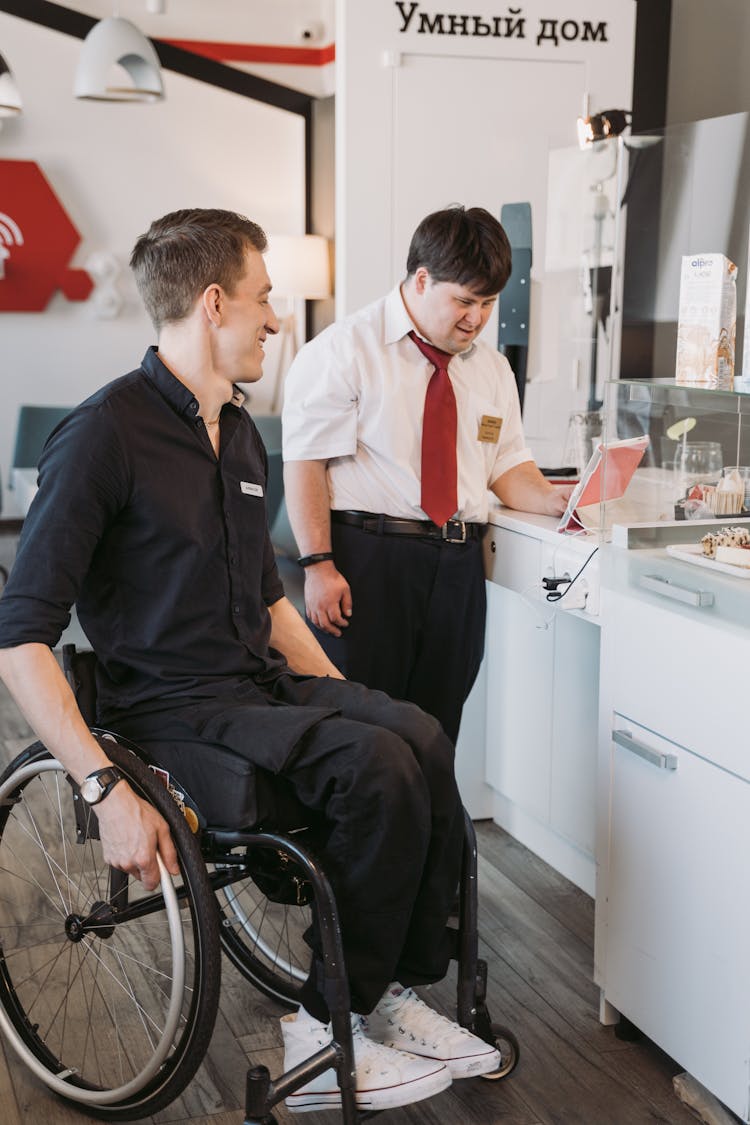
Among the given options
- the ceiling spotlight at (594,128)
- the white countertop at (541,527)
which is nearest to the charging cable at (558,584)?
the white countertop at (541,527)

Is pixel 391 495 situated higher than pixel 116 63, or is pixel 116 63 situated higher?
pixel 116 63

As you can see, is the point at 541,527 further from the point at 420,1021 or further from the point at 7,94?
the point at 7,94

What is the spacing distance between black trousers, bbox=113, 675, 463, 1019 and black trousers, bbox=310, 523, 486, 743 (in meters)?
0.68

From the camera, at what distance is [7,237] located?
6.59 meters

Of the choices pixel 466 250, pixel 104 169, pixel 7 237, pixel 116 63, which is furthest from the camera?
pixel 104 169

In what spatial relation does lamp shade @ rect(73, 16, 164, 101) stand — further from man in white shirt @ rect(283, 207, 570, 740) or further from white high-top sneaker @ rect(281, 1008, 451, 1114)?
white high-top sneaker @ rect(281, 1008, 451, 1114)

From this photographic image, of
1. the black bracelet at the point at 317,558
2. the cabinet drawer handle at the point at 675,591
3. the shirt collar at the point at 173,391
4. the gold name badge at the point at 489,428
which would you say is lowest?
the black bracelet at the point at 317,558

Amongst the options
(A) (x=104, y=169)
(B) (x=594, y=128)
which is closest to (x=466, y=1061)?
(B) (x=594, y=128)

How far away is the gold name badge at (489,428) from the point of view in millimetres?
2527

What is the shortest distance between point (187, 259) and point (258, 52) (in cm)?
584

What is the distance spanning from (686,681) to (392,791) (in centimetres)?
52

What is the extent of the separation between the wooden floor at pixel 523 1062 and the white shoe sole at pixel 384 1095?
15 centimetres

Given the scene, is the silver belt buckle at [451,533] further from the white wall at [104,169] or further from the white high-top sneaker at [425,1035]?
the white wall at [104,169]

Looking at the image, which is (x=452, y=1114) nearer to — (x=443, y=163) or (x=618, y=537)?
(x=618, y=537)
